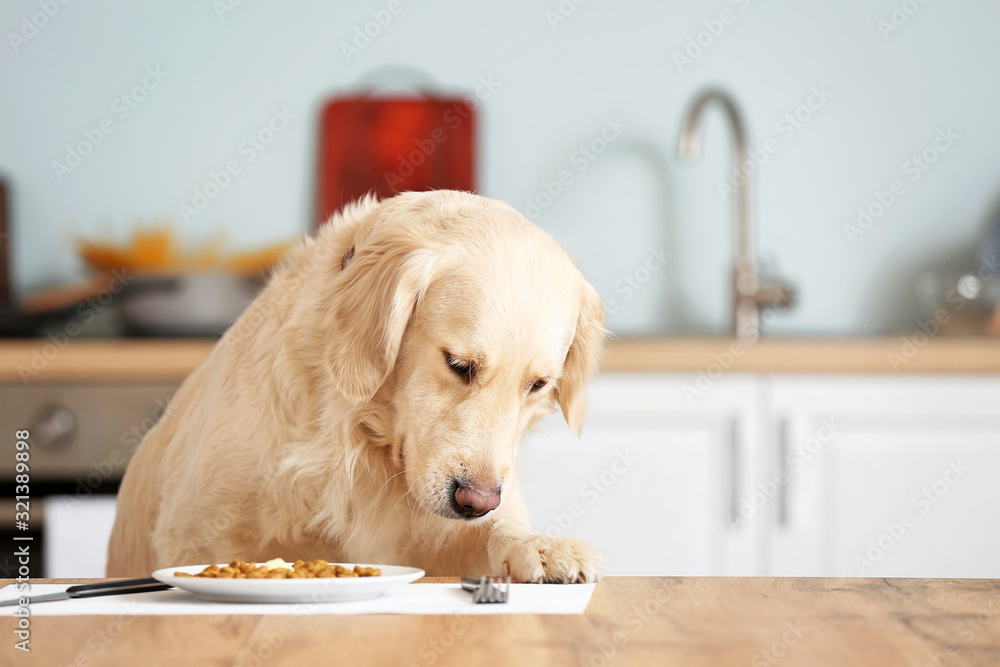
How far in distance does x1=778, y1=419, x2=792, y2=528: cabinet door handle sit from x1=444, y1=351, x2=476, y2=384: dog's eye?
50.9 inches

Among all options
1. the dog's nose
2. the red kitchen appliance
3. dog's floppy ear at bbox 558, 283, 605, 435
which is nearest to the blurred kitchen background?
the red kitchen appliance

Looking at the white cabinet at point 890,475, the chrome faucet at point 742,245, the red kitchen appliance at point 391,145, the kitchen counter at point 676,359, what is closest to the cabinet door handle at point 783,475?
the white cabinet at point 890,475

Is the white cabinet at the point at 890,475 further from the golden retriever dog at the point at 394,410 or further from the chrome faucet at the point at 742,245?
the golden retriever dog at the point at 394,410

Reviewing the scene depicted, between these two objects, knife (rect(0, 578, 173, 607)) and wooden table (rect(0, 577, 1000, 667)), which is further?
knife (rect(0, 578, 173, 607))

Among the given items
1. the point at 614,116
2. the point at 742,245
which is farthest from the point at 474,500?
the point at 614,116

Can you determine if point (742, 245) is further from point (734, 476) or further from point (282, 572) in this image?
point (282, 572)

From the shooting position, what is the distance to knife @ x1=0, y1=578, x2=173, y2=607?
2.70 feet

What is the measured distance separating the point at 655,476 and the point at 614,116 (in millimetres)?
1463

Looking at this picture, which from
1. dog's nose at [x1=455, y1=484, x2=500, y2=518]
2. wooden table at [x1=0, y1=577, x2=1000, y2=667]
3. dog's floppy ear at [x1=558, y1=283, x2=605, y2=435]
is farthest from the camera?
dog's floppy ear at [x1=558, y1=283, x2=605, y2=435]

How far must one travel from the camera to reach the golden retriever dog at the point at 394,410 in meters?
1.23

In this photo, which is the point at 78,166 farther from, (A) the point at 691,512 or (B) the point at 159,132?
(A) the point at 691,512

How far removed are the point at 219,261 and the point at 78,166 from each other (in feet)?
2.18

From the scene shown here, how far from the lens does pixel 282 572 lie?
2.84ft

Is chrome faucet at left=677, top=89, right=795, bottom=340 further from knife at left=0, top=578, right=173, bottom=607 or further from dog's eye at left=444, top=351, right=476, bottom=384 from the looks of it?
knife at left=0, top=578, right=173, bottom=607
